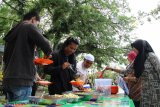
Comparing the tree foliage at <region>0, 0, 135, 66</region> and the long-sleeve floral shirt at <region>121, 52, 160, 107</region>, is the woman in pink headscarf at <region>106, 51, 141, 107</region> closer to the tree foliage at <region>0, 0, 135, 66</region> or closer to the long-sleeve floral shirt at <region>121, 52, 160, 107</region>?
the long-sleeve floral shirt at <region>121, 52, 160, 107</region>

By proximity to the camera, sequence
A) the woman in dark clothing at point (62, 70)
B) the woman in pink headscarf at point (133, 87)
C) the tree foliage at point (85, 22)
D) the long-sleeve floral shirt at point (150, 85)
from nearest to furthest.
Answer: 1. the woman in dark clothing at point (62, 70)
2. the long-sleeve floral shirt at point (150, 85)
3. the woman in pink headscarf at point (133, 87)
4. the tree foliage at point (85, 22)

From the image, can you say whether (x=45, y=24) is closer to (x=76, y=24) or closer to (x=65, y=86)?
(x=76, y=24)

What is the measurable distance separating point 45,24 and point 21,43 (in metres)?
15.4

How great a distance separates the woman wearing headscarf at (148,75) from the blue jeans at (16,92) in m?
1.72

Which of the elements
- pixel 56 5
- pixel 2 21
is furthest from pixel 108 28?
pixel 2 21

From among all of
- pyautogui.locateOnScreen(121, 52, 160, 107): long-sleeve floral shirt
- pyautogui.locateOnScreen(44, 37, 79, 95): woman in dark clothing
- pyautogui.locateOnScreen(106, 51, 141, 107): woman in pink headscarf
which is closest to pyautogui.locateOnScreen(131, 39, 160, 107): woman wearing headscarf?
pyautogui.locateOnScreen(121, 52, 160, 107): long-sleeve floral shirt

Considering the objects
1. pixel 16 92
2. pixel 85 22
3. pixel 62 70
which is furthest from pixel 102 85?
pixel 85 22

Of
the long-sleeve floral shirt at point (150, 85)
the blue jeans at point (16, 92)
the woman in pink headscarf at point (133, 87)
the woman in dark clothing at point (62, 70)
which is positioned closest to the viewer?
the blue jeans at point (16, 92)

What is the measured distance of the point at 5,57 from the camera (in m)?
3.46

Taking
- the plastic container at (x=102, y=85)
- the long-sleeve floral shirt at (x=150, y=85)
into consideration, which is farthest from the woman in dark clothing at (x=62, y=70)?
the long-sleeve floral shirt at (x=150, y=85)

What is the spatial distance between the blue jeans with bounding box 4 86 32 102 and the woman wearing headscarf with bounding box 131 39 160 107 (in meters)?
1.72

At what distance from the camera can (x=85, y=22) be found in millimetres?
16438

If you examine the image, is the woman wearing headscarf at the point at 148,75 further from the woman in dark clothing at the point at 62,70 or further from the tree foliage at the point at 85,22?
the tree foliage at the point at 85,22

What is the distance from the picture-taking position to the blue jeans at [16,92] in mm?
3246
